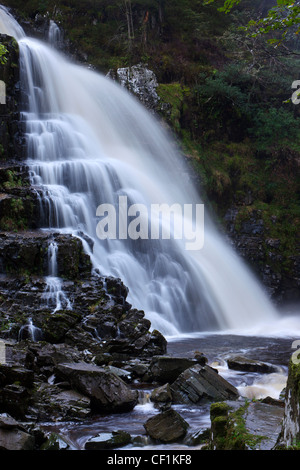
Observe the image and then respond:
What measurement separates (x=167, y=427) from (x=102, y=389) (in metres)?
1.17

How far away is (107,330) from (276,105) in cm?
1601

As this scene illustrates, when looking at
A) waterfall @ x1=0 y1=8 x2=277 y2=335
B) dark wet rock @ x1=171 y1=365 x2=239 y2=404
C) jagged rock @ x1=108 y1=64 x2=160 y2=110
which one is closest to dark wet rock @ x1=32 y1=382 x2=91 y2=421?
dark wet rock @ x1=171 y1=365 x2=239 y2=404

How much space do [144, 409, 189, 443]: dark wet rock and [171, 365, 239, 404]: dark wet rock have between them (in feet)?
3.11

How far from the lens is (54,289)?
8.93 metres

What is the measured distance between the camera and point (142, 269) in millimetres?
11875

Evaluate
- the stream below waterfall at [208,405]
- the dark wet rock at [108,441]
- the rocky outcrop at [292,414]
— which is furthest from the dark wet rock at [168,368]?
the rocky outcrop at [292,414]

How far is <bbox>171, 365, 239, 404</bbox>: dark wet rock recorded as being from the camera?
5.79 meters

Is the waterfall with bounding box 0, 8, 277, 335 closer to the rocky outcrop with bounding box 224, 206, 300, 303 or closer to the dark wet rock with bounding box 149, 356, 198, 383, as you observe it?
the rocky outcrop with bounding box 224, 206, 300, 303

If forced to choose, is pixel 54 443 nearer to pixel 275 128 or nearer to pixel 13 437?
pixel 13 437

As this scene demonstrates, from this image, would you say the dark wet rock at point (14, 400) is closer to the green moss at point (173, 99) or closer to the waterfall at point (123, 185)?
the waterfall at point (123, 185)

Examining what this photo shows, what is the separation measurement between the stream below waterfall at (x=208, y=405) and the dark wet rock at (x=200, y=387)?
5.9 inches

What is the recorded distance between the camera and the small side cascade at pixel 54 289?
8555 mm

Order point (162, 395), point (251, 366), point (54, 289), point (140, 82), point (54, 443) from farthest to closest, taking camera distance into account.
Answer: point (140, 82), point (54, 289), point (251, 366), point (162, 395), point (54, 443)

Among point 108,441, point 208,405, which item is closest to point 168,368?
point 208,405
